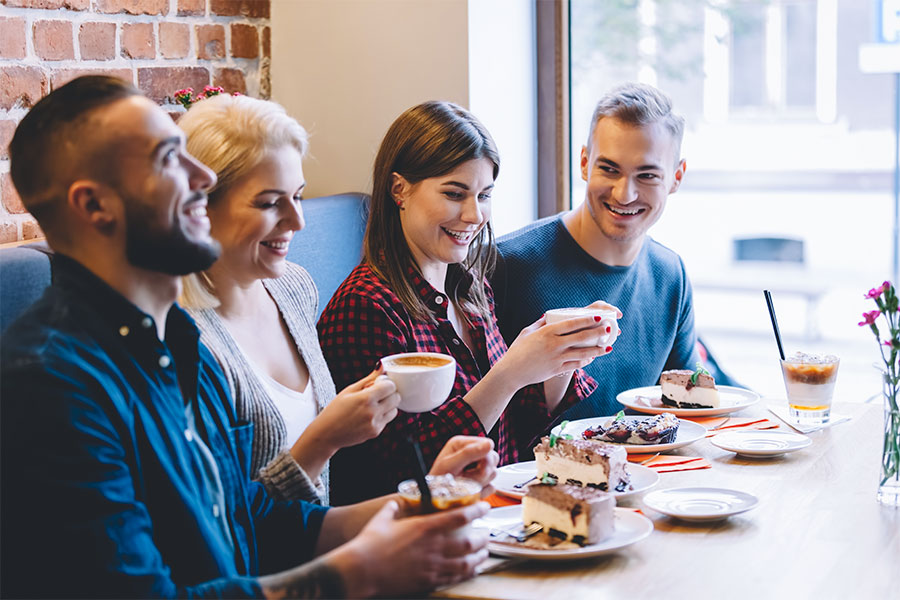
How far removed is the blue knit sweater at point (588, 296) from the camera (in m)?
2.69

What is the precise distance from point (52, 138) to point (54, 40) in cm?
126

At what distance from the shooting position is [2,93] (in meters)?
2.31

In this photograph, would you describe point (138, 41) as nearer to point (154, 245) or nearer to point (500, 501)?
point (154, 245)

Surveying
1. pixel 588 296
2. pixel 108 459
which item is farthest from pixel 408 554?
pixel 588 296

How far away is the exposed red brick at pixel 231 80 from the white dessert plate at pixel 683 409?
154cm

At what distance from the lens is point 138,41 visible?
107 inches

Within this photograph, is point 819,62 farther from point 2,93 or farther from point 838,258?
point 2,93

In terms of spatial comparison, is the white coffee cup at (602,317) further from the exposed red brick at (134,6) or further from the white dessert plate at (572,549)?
the exposed red brick at (134,6)

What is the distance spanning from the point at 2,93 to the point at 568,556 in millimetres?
1667

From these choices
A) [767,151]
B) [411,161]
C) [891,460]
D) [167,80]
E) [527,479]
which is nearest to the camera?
[891,460]

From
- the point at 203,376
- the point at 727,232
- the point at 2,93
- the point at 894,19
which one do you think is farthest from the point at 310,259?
the point at 894,19

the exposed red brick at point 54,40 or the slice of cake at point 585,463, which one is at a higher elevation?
the exposed red brick at point 54,40

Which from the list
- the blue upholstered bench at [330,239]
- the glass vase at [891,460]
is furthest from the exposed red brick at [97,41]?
the glass vase at [891,460]

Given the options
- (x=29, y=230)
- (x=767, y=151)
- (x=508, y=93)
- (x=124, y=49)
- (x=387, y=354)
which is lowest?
(x=387, y=354)
